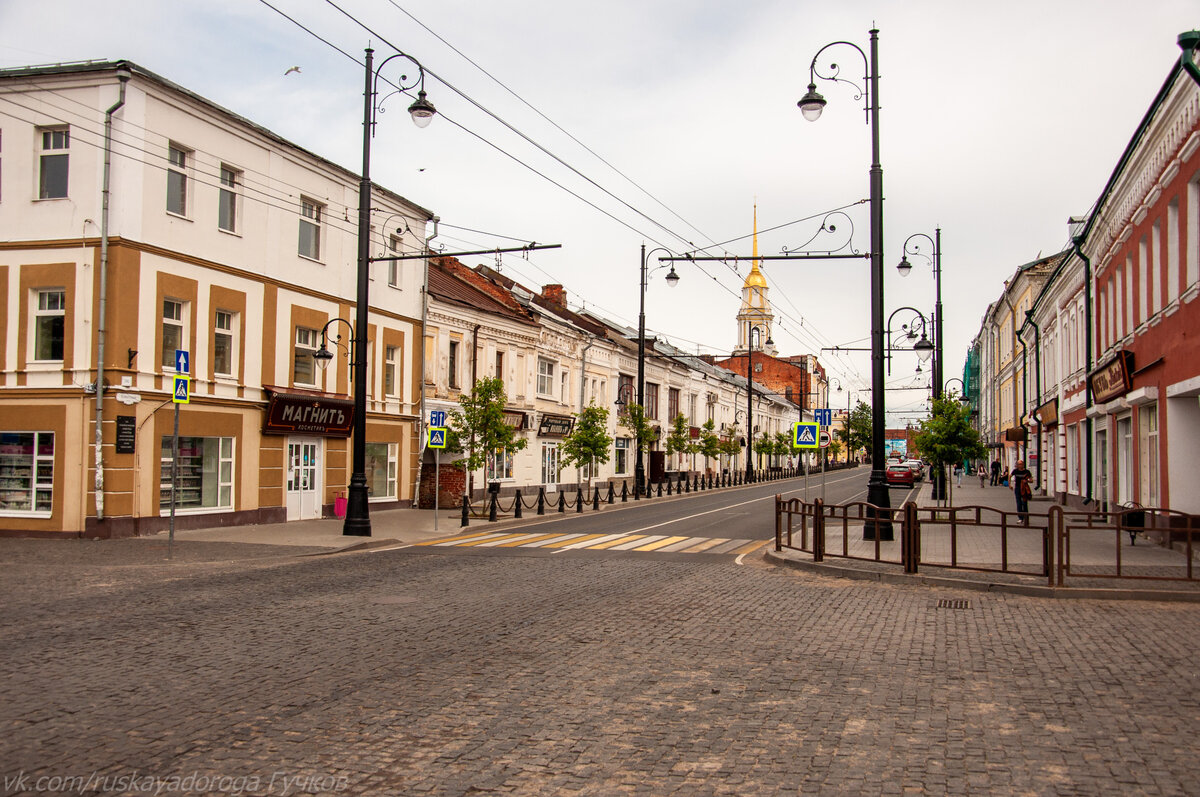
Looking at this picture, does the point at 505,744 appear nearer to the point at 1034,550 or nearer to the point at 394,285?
the point at 1034,550

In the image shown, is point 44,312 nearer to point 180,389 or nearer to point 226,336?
point 226,336

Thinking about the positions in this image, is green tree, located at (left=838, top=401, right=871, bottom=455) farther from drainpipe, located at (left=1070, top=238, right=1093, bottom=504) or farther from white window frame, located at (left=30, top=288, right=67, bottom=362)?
white window frame, located at (left=30, top=288, right=67, bottom=362)

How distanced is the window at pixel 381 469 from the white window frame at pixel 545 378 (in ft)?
38.0

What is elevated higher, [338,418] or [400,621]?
[338,418]

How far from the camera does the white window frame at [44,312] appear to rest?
1944 centimetres

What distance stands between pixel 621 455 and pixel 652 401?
586 cm

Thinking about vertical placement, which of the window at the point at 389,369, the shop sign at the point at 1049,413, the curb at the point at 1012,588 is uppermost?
the window at the point at 389,369

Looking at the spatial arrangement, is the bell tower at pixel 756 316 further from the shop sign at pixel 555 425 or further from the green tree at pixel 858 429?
the shop sign at pixel 555 425

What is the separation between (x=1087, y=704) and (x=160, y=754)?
606 centimetres

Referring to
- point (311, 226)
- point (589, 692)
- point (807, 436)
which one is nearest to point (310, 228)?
point (311, 226)

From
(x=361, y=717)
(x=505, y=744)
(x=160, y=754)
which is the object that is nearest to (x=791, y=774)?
(x=505, y=744)

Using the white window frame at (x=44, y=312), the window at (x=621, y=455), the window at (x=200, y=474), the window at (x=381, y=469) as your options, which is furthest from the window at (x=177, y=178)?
the window at (x=621, y=455)

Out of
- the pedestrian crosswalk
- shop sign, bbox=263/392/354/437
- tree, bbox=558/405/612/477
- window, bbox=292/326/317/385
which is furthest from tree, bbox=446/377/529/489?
tree, bbox=558/405/612/477

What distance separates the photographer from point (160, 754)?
17.4ft
